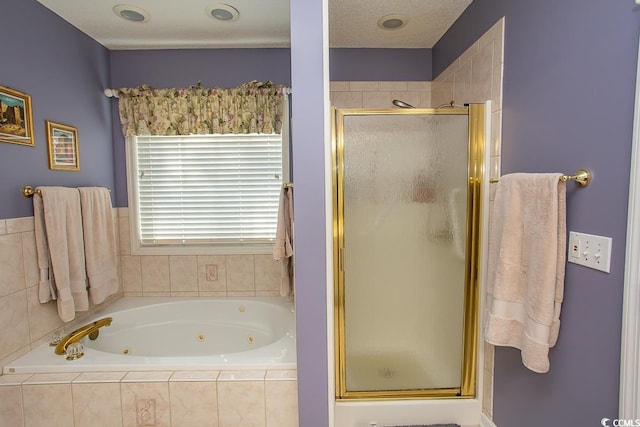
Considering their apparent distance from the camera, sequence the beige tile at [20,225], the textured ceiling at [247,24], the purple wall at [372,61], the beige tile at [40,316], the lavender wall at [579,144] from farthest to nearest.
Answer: the purple wall at [372,61]
the textured ceiling at [247,24]
the beige tile at [40,316]
the beige tile at [20,225]
the lavender wall at [579,144]

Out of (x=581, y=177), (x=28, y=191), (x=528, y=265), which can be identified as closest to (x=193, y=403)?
(x=28, y=191)

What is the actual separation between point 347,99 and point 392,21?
614 millimetres

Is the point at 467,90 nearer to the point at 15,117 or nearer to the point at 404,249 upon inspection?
the point at 404,249

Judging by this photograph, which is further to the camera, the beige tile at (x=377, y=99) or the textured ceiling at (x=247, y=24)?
the beige tile at (x=377, y=99)

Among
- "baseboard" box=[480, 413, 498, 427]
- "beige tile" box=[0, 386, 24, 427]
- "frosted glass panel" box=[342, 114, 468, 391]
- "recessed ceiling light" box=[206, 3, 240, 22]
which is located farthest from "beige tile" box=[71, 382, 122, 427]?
"recessed ceiling light" box=[206, 3, 240, 22]

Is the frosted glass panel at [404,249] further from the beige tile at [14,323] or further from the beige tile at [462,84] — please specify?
the beige tile at [14,323]

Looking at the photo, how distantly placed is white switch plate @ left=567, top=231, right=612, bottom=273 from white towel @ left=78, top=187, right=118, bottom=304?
2641 mm

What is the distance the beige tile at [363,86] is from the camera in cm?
239

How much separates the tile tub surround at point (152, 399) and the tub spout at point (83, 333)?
0.17m

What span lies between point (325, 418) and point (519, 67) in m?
1.86

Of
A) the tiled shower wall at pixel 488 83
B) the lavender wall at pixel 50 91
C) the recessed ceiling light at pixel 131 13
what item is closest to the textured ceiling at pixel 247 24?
the recessed ceiling light at pixel 131 13

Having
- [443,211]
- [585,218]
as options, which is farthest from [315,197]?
[585,218]

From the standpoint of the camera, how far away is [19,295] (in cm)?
163

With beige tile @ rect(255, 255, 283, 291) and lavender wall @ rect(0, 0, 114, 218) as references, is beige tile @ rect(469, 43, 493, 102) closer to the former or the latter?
beige tile @ rect(255, 255, 283, 291)
